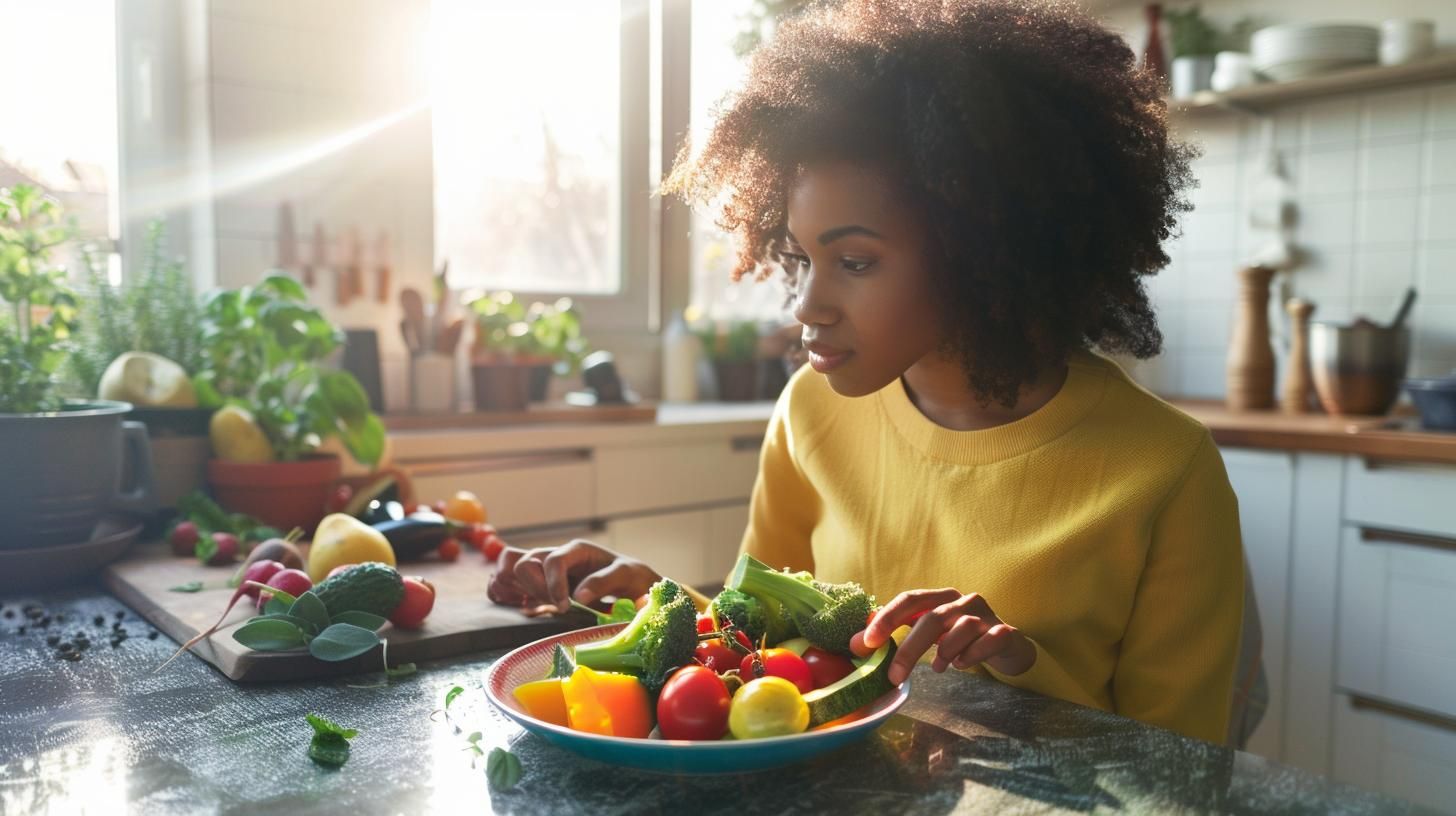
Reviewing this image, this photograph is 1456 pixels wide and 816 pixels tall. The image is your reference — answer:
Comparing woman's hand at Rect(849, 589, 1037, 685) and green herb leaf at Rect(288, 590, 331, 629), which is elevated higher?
woman's hand at Rect(849, 589, 1037, 685)

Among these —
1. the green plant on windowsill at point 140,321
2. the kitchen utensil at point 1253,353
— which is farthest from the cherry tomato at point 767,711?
the kitchen utensil at point 1253,353

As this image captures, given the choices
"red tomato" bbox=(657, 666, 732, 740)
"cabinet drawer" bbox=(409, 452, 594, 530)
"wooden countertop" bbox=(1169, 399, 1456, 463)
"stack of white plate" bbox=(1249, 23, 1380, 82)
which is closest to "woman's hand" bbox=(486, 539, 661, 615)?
"red tomato" bbox=(657, 666, 732, 740)

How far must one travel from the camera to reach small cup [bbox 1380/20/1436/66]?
2332 mm

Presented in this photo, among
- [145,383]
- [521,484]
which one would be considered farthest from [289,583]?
[521,484]

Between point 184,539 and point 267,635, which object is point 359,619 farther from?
Result: point 184,539

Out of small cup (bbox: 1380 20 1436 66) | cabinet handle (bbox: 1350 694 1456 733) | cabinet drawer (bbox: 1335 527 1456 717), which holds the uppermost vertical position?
small cup (bbox: 1380 20 1436 66)

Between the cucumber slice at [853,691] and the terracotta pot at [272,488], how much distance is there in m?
0.96

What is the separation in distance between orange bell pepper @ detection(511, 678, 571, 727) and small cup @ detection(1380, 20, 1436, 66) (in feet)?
8.11

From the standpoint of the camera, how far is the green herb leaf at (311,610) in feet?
2.80

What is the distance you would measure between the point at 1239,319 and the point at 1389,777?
3.56 feet

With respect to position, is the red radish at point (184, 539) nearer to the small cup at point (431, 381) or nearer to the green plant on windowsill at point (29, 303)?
the green plant on windowsill at point (29, 303)

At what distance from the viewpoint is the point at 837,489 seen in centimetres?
122

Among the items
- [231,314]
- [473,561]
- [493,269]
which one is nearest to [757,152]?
[473,561]

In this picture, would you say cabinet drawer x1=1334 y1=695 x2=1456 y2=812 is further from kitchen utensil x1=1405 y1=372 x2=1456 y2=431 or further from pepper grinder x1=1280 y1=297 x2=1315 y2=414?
pepper grinder x1=1280 y1=297 x2=1315 y2=414
